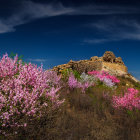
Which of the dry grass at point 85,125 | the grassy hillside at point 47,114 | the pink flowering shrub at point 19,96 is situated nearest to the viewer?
the pink flowering shrub at point 19,96

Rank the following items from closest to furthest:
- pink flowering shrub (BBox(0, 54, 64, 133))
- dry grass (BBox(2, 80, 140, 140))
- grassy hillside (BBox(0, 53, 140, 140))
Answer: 1. pink flowering shrub (BBox(0, 54, 64, 133))
2. grassy hillside (BBox(0, 53, 140, 140))
3. dry grass (BBox(2, 80, 140, 140))

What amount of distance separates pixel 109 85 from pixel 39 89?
9305 millimetres

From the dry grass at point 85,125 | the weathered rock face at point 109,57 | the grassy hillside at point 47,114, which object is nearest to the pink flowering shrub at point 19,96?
the grassy hillside at point 47,114

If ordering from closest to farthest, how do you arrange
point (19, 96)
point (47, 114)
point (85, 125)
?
point (19, 96)
point (47, 114)
point (85, 125)

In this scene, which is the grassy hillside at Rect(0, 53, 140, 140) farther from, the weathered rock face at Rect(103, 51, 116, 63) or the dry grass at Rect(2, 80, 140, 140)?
the weathered rock face at Rect(103, 51, 116, 63)

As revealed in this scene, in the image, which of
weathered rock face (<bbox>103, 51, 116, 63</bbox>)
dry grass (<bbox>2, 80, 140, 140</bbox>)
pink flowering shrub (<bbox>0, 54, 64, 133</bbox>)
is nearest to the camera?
A: pink flowering shrub (<bbox>0, 54, 64, 133</bbox>)

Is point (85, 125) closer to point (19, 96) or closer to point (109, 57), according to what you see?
point (19, 96)

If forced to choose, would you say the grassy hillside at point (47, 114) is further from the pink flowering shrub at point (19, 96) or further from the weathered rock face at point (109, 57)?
the weathered rock face at point (109, 57)

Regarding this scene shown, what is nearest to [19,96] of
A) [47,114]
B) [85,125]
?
[47,114]

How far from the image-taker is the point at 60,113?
6.36 meters

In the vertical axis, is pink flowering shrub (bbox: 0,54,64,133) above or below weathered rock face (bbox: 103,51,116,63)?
below

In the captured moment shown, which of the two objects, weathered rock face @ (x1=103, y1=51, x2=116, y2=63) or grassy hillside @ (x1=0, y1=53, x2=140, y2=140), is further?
weathered rock face @ (x1=103, y1=51, x2=116, y2=63)

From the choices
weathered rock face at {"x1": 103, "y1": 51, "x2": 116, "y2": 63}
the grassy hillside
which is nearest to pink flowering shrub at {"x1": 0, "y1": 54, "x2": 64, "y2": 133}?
the grassy hillside

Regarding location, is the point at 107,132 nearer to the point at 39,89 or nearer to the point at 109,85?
the point at 39,89
